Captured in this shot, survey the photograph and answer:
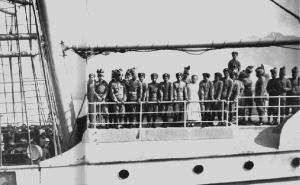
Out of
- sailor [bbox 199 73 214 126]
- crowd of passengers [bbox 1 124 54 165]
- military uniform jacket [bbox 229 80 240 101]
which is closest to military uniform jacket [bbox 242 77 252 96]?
military uniform jacket [bbox 229 80 240 101]

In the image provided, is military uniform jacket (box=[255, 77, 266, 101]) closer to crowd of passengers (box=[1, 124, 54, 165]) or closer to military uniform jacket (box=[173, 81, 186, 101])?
military uniform jacket (box=[173, 81, 186, 101])

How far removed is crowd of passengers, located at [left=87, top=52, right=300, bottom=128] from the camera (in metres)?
6.29

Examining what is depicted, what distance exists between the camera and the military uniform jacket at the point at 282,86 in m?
6.95

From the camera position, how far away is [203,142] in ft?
20.7

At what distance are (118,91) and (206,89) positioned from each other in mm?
1675

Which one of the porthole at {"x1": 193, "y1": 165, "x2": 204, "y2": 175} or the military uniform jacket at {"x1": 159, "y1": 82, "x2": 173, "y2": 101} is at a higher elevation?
the military uniform jacket at {"x1": 159, "y1": 82, "x2": 173, "y2": 101}

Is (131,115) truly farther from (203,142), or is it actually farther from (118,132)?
(203,142)

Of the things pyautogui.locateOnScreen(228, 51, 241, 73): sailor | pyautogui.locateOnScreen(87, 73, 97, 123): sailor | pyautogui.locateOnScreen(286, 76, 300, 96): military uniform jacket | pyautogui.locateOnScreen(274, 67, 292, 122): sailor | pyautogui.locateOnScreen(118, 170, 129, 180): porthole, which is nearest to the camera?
pyautogui.locateOnScreen(118, 170, 129, 180): porthole

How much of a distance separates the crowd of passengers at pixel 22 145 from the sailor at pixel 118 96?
1.35 meters

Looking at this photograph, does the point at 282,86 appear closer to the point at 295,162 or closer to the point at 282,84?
the point at 282,84

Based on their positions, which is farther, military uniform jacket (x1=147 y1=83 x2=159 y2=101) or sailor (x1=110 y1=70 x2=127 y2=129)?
military uniform jacket (x1=147 y1=83 x2=159 y2=101)

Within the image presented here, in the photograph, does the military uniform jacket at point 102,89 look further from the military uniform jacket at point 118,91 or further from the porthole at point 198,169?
the porthole at point 198,169

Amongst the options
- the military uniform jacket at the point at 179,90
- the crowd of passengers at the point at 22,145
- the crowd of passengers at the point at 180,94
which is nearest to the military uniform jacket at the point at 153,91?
the crowd of passengers at the point at 180,94

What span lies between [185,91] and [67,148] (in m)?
2.36
